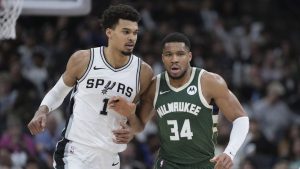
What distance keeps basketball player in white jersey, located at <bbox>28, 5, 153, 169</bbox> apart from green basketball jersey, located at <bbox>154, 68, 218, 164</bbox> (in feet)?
1.24

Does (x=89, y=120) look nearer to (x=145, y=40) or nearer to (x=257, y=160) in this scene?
(x=257, y=160)

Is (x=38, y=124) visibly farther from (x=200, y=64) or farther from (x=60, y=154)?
(x=200, y=64)

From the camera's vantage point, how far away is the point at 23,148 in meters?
11.6

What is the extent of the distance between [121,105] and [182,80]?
0.71 meters

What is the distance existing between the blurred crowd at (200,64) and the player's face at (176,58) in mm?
4188

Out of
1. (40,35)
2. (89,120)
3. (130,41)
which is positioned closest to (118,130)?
(89,120)

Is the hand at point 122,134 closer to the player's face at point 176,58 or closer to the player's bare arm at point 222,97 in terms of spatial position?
the player's face at point 176,58

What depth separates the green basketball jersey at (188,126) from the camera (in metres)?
7.54

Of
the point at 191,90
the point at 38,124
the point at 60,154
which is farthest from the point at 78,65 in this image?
the point at 191,90

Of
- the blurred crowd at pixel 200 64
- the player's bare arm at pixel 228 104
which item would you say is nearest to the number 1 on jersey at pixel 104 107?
the player's bare arm at pixel 228 104

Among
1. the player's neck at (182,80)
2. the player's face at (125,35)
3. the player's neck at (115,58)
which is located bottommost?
the player's neck at (182,80)

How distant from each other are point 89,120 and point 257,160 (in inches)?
203

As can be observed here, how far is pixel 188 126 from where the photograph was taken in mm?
7543

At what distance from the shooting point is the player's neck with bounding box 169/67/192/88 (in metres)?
7.65
